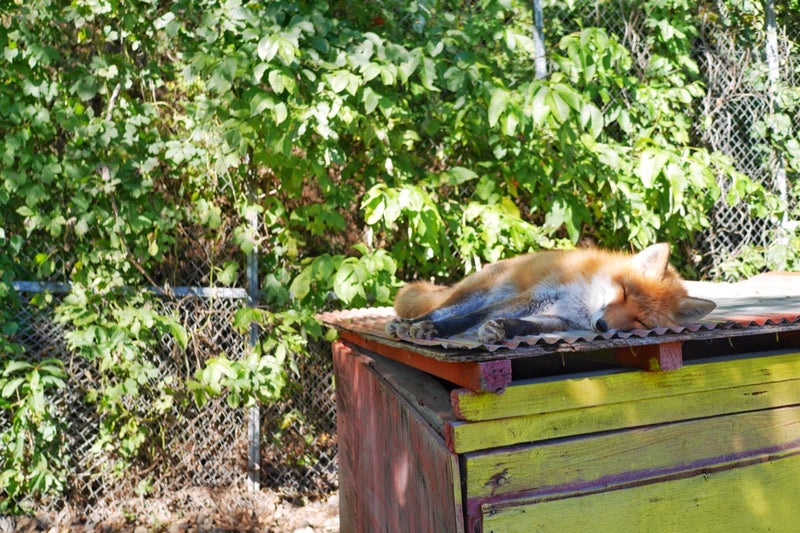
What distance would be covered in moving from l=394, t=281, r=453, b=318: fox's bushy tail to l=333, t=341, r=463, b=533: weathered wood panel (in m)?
0.32

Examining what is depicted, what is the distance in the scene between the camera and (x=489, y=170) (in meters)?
5.09

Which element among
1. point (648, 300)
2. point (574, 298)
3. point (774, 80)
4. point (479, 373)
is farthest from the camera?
point (774, 80)

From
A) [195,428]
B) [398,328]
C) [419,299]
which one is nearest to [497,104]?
[419,299]

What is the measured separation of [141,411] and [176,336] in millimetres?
813

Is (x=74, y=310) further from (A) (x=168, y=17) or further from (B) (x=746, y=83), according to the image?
(B) (x=746, y=83)

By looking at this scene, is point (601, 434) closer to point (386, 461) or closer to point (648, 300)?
point (648, 300)

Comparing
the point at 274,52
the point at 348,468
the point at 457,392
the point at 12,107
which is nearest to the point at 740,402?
the point at 457,392

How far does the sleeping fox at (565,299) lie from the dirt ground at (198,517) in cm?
228

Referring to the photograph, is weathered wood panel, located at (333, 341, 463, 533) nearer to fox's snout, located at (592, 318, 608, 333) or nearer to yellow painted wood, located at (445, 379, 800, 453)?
yellow painted wood, located at (445, 379, 800, 453)

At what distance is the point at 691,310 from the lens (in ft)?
8.66

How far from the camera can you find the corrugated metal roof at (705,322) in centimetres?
193

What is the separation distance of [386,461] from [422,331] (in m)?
0.70

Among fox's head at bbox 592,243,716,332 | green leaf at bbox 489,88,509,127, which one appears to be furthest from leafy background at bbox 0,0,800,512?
fox's head at bbox 592,243,716,332

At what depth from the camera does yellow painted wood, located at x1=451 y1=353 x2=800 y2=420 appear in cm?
192
